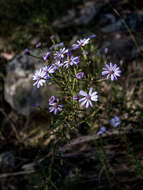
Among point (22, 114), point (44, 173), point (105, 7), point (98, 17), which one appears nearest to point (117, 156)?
point (44, 173)

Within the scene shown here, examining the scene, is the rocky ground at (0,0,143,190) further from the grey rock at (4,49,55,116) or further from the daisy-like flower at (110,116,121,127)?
the daisy-like flower at (110,116,121,127)

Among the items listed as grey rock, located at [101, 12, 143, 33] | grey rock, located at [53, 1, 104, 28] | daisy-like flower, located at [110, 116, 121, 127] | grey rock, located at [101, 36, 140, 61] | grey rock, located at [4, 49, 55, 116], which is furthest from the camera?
grey rock, located at [53, 1, 104, 28]

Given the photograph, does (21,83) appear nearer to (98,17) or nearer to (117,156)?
(117,156)

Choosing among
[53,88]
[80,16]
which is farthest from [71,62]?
[80,16]

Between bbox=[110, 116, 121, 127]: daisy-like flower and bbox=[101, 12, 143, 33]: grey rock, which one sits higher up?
bbox=[101, 12, 143, 33]: grey rock

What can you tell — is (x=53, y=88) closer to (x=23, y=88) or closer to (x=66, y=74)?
(x=23, y=88)

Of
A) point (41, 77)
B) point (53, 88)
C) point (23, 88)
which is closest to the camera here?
point (41, 77)

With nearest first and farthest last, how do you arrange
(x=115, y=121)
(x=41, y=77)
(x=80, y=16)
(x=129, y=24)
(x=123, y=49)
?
(x=41, y=77)
(x=115, y=121)
(x=123, y=49)
(x=129, y=24)
(x=80, y=16)

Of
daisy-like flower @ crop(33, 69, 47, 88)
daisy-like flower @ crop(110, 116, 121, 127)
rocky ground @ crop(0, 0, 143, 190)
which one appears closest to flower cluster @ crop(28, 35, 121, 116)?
daisy-like flower @ crop(33, 69, 47, 88)
